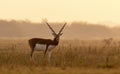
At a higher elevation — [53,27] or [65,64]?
[65,64]

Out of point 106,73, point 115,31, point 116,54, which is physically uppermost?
point 106,73

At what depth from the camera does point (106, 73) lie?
22.4 m

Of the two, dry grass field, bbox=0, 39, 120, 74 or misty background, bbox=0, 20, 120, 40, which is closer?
dry grass field, bbox=0, 39, 120, 74

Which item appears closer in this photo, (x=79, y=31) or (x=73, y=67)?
(x=73, y=67)

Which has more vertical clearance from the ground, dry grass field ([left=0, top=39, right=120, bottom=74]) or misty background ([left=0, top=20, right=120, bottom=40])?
dry grass field ([left=0, top=39, right=120, bottom=74])

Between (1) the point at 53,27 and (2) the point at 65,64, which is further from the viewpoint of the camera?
(1) the point at 53,27

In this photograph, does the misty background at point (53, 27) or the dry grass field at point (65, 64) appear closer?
the dry grass field at point (65, 64)

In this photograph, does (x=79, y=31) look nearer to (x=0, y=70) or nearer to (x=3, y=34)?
(x=3, y=34)

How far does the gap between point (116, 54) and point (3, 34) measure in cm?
7380

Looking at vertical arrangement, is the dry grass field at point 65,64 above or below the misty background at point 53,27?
above

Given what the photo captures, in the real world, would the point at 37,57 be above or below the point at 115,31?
above

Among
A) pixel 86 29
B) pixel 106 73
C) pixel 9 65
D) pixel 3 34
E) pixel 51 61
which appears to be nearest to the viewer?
pixel 106 73

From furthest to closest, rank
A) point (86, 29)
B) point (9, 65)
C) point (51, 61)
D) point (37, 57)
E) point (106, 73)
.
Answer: point (86, 29) → point (37, 57) → point (51, 61) → point (9, 65) → point (106, 73)

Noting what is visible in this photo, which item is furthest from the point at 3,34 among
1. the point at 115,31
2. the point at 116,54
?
the point at 116,54
